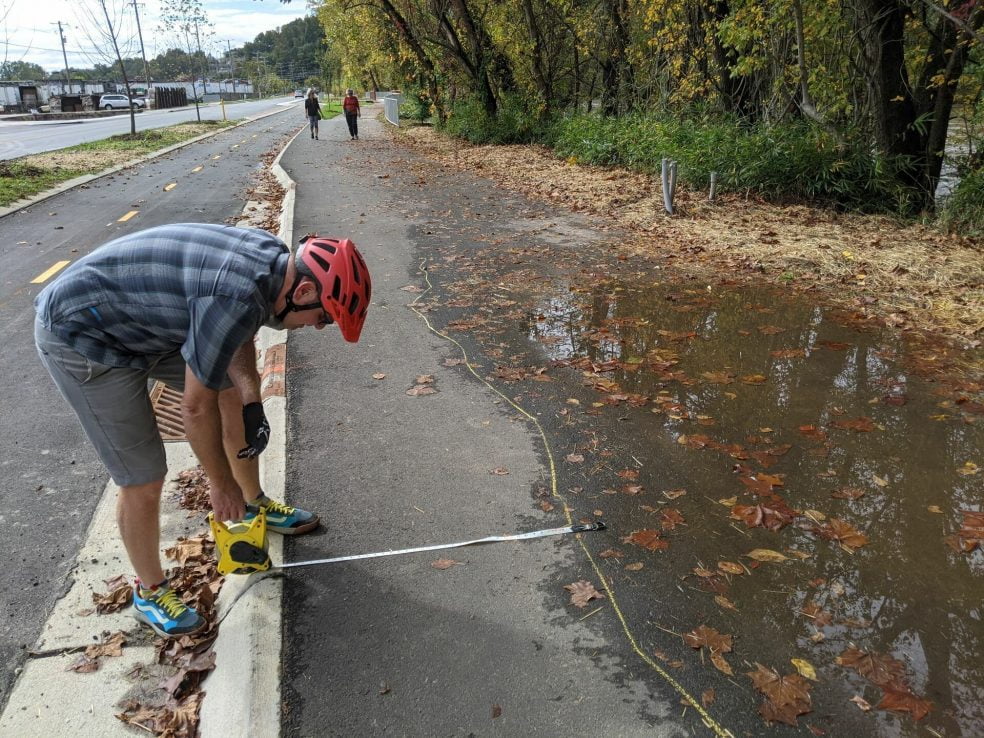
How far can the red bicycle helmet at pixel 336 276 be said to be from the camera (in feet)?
8.33

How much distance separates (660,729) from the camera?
8.30 feet

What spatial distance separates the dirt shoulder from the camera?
6820 mm

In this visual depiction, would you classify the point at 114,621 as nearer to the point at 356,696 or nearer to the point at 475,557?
the point at 356,696

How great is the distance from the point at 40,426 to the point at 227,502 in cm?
294

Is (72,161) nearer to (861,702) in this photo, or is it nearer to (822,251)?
(822,251)

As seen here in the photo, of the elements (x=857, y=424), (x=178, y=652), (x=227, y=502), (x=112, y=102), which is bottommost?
(x=178, y=652)

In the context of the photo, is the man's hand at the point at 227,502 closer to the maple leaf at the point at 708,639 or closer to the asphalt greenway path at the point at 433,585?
the asphalt greenway path at the point at 433,585

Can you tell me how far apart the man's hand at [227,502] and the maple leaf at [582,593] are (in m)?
1.45

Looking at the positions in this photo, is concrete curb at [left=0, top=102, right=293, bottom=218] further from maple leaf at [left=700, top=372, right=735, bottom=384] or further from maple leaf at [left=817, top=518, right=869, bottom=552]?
maple leaf at [left=817, top=518, right=869, bottom=552]

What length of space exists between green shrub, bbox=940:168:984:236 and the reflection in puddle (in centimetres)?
420

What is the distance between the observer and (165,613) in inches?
118

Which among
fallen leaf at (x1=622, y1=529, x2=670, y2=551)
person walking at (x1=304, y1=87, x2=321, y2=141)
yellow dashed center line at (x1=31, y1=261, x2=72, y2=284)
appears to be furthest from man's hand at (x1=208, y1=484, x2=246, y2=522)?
person walking at (x1=304, y1=87, x2=321, y2=141)

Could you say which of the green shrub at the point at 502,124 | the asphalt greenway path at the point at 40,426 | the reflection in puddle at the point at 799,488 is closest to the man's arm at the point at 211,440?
the asphalt greenway path at the point at 40,426

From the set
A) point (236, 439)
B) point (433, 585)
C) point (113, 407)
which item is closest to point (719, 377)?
point (433, 585)
